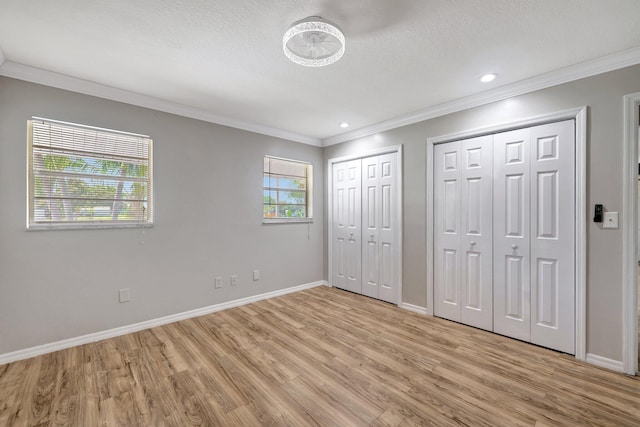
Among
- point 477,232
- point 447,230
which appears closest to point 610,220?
point 477,232

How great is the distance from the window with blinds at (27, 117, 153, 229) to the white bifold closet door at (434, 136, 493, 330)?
3.35m

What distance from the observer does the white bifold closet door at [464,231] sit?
2904 mm

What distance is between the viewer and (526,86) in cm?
259

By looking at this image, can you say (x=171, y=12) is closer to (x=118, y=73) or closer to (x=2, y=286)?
(x=118, y=73)

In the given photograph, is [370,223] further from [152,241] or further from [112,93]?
[112,93]

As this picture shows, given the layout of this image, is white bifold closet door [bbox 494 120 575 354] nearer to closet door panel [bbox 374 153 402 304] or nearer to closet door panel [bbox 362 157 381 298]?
closet door panel [bbox 374 153 402 304]

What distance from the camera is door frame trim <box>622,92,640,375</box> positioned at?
209 centimetres

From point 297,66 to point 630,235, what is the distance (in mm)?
2975

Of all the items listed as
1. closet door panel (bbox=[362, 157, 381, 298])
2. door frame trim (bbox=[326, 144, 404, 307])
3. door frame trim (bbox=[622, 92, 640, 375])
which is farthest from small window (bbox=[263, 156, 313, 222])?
door frame trim (bbox=[622, 92, 640, 375])

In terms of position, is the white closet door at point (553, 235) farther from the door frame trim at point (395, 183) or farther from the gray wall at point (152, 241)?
the gray wall at point (152, 241)

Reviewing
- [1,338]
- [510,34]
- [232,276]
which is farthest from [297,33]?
[1,338]

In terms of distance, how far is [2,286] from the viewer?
2.28 m

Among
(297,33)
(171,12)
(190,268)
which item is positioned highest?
(171,12)

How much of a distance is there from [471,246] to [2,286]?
14.4 ft
